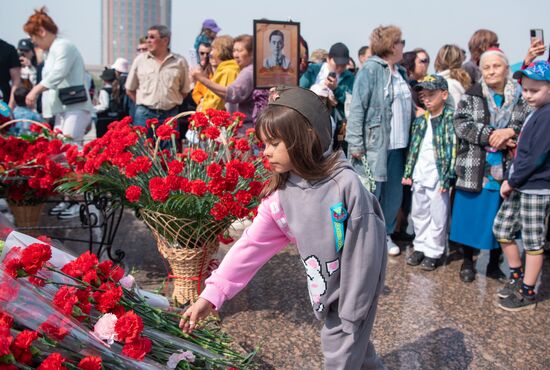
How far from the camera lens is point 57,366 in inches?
57.1

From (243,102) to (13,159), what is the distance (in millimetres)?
2208

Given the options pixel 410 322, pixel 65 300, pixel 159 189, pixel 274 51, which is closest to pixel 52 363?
pixel 65 300

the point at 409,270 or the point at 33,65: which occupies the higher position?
the point at 33,65

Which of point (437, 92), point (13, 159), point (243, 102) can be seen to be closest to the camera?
point (13, 159)

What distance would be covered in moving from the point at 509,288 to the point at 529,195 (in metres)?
0.73

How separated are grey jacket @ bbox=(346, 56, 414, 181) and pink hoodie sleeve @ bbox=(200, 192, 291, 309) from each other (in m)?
2.51

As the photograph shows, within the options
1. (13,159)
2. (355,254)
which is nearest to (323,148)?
(355,254)

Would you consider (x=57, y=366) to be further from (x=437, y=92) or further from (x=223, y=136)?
(x=437, y=92)

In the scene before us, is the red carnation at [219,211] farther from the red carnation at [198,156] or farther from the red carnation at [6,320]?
the red carnation at [6,320]

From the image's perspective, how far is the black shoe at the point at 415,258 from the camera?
461 centimetres

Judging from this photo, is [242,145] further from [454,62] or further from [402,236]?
[454,62]

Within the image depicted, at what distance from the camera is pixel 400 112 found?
182 inches

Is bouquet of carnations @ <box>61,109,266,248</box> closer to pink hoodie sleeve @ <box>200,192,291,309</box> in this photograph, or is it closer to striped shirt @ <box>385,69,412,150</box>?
pink hoodie sleeve @ <box>200,192,291,309</box>

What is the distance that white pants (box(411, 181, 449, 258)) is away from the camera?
457cm
